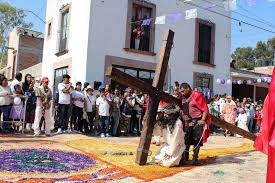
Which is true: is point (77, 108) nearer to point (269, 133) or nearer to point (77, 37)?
point (77, 37)

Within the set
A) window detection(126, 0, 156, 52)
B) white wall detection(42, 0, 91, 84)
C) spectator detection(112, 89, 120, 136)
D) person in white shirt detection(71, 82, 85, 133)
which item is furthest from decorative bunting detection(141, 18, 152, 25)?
person in white shirt detection(71, 82, 85, 133)

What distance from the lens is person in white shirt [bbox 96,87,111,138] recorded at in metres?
12.3

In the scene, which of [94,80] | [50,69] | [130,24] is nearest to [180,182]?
[94,80]

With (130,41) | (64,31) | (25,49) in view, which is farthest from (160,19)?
(25,49)

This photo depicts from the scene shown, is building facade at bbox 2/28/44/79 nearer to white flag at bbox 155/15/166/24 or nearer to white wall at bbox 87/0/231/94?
white wall at bbox 87/0/231/94

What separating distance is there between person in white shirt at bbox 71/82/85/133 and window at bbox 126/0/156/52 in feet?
18.9

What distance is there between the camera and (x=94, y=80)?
53.8 feet

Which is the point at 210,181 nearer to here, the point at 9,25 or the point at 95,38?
the point at 95,38

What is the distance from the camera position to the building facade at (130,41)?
16.5 metres

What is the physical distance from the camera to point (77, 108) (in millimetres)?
12109

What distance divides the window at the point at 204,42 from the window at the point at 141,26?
9.35 ft

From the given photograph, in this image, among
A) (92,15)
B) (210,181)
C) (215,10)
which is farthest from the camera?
(215,10)

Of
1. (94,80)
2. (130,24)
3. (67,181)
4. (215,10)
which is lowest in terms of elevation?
(67,181)

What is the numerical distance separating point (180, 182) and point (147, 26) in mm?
12854
